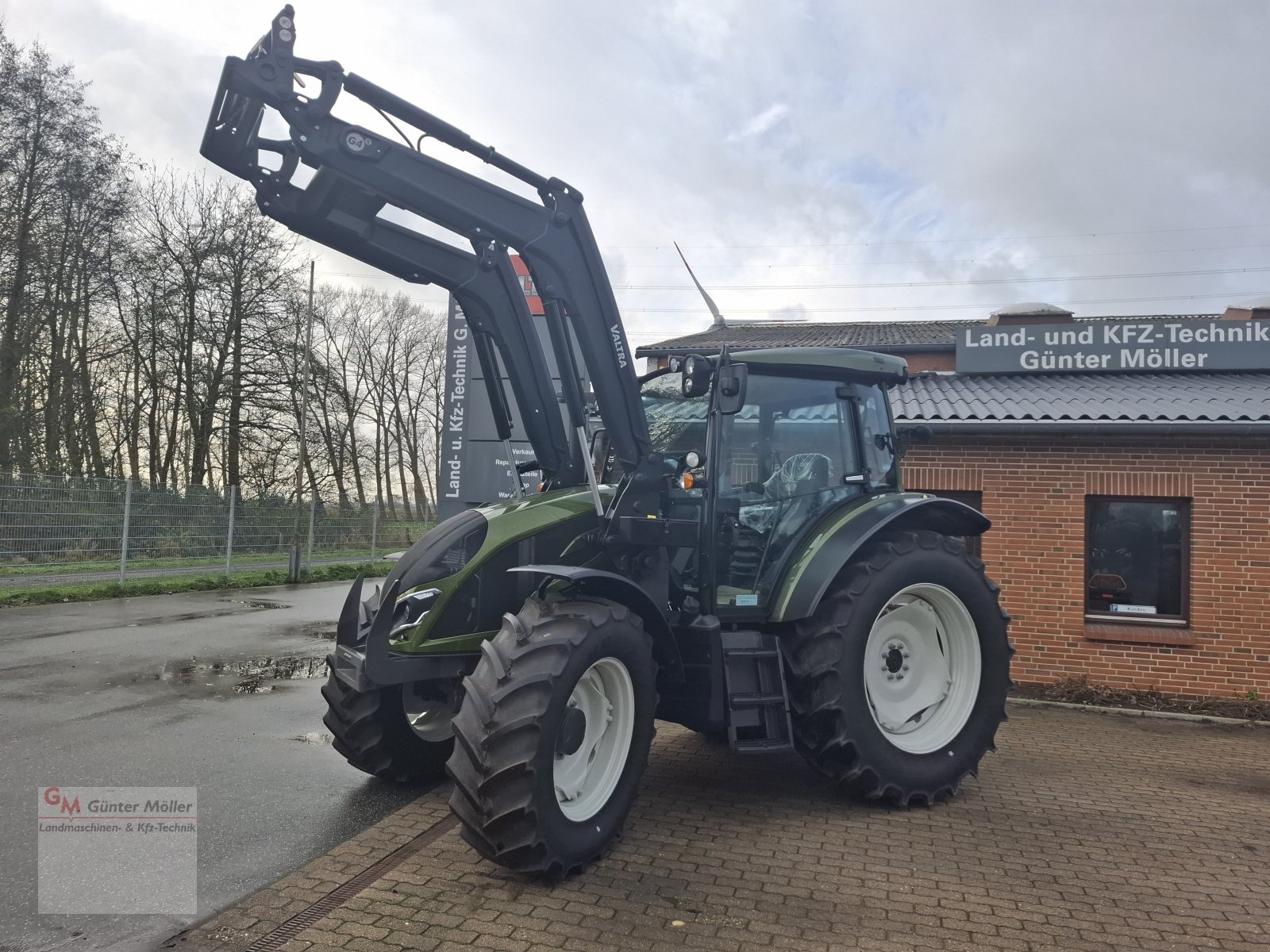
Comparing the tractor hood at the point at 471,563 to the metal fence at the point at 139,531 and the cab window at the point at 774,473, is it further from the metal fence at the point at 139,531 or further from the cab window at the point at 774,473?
the metal fence at the point at 139,531

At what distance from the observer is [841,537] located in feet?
16.9

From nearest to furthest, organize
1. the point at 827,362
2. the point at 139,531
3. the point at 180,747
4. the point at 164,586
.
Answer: the point at 827,362
the point at 180,747
the point at 139,531
the point at 164,586

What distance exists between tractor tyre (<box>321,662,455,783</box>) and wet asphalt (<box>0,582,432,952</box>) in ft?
0.59

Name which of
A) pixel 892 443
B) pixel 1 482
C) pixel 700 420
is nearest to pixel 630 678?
pixel 700 420

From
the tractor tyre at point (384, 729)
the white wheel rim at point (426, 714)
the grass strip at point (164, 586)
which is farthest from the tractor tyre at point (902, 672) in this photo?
the grass strip at point (164, 586)

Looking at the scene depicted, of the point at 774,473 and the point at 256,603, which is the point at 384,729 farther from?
the point at 256,603

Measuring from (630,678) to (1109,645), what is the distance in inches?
247

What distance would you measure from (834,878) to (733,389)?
2.30 m

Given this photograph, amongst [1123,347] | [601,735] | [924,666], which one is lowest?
[601,735]

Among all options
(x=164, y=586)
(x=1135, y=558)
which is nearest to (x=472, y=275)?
(x=1135, y=558)

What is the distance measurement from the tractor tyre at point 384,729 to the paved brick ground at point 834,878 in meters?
0.31

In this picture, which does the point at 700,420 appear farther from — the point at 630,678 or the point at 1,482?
the point at 1,482

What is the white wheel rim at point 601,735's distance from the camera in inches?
162

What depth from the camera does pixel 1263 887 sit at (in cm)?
410
